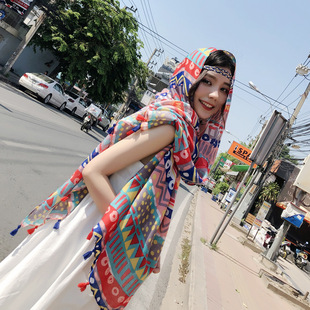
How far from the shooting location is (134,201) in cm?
Answer: 131

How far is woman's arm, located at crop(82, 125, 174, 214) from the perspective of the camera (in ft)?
4.38

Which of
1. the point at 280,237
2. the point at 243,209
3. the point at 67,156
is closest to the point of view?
the point at 67,156

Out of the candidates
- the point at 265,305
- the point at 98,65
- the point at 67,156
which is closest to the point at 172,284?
the point at 265,305

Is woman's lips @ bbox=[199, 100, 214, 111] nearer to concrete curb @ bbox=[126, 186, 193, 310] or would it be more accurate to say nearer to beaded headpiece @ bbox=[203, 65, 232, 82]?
beaded headpiece @ bbox=[203, 65, 232, 82]

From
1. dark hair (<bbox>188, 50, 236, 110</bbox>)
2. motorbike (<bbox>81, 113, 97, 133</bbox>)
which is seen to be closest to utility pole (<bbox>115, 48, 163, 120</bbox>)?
motorbike (<bbox>81, 113, 97, 133</bbox>)

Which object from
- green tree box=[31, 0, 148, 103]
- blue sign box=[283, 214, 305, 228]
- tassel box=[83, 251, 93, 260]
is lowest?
tassel box=[83, 251, 93, 260]

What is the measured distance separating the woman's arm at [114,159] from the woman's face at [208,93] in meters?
0.39

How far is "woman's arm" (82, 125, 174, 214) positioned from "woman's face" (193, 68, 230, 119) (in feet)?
1.28

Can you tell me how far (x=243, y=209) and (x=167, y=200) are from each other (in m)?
17.7

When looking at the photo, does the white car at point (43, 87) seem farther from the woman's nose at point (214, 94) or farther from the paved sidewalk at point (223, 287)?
the woman's nose at point (214, 94)

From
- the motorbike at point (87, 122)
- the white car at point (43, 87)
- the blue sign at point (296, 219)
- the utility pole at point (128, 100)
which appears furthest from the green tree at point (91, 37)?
the blue sign at point (296, 219)

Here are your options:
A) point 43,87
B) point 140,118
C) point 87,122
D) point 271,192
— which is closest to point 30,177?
point 140,118

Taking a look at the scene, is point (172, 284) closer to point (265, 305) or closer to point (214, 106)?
point (265, 305)

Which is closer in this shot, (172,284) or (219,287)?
(172,284)
